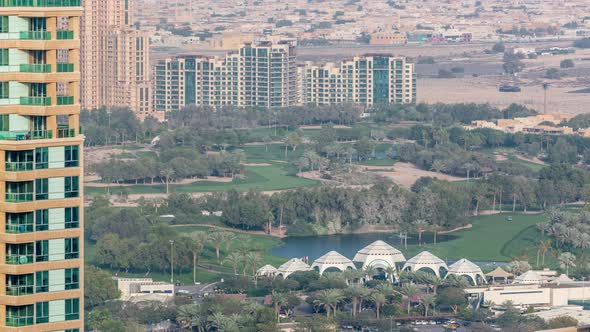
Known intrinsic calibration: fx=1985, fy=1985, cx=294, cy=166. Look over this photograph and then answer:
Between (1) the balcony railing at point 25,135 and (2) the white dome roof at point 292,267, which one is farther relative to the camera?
(2) the white dome roof at point 292,267

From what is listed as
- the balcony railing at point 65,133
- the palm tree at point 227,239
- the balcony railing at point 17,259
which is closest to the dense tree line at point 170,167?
the palm tree at point 227,239

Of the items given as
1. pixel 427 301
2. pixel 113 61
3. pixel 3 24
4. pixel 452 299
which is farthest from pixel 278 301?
pixel 113 61

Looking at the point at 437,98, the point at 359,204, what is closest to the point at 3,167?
the point at 359,204

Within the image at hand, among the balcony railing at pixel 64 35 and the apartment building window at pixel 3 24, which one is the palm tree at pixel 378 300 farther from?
the apartment building window at pixel 3 24

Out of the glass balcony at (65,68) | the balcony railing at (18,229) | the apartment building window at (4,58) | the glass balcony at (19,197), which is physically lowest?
the balcony railing at (18,229)

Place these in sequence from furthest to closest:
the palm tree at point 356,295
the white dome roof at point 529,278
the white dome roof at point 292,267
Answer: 1. the white dome roof at point 292,267
2. the white dome roof at point 529,278
3. the palm tree at point 356,295

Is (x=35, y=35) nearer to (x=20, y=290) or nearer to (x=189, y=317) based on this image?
(x=20, y=290)

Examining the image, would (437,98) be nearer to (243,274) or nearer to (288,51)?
(288,51)
